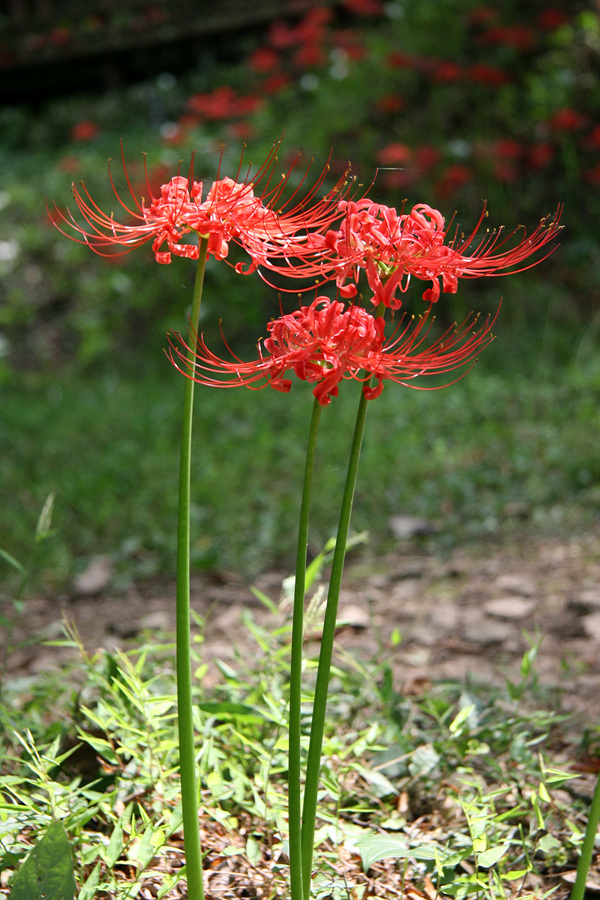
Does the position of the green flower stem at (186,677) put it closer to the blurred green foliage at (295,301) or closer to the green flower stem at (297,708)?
the green flower stem at (297,708)

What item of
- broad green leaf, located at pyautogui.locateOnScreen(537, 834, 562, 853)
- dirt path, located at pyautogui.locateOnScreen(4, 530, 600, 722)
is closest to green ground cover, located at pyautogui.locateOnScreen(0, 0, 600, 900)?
broad green leaf, located at pyautogui.locateOnScreen(537, 834, 562, 853)

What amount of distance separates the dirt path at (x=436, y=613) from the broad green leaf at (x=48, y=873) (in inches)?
37.6

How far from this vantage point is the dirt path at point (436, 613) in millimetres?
2248

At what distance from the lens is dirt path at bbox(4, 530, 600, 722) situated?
2248 millimetres

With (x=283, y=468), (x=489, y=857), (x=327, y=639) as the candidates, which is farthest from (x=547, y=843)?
(x=283, y=468)

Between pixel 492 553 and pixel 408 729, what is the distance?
3.95 ft

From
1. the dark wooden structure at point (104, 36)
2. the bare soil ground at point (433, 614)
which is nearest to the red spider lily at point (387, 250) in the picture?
the bare soil ground at point (433, 614)

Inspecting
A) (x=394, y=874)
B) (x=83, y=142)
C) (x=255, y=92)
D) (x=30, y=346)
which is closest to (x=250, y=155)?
(x=255, y=92)

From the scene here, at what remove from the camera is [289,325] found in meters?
1.07

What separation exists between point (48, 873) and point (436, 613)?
1.61 m

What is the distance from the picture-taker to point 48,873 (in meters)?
1.14

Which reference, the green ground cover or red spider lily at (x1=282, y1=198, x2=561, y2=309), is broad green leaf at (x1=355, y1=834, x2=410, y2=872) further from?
red spider lily at (x1=282, y1=198, x2=561, y2=309)

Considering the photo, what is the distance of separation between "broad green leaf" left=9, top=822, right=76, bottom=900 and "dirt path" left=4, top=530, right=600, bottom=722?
3.14 feet

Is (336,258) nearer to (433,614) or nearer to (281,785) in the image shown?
(281,785)
